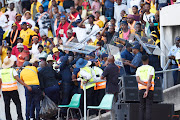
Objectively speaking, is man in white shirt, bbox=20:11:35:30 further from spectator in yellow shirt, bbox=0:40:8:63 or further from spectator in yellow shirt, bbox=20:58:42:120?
spectator in yellow shirt, bbox=20:58:42:120

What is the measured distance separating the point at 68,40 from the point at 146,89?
6.26 m

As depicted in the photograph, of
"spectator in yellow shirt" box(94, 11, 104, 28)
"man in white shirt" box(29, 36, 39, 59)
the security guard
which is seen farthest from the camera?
"man in white shirt" box(29, 36, 39, 59)

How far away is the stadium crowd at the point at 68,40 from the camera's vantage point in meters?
14.7

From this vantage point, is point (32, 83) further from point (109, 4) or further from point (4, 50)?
point (109, 4)

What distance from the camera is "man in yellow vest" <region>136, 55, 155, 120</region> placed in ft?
40.4

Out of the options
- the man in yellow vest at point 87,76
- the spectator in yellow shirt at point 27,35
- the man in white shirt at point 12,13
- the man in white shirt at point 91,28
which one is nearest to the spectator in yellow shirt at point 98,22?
the man in white shirt at point 91,28

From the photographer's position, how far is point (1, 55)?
20.5 metres

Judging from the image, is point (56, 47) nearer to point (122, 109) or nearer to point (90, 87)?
point (90, 87)

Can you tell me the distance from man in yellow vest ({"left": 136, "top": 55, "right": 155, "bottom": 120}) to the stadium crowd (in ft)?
4.76

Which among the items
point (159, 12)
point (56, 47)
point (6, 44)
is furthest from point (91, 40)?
point (6, 44)

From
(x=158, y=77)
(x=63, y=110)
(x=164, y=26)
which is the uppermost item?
(x=164, y=26)

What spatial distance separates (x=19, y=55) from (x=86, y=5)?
15.7ft

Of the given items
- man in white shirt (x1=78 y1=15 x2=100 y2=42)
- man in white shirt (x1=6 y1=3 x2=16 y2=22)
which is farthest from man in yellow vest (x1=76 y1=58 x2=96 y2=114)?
man in white shirt (x1=6 y1=3 x2=16 y2=22)

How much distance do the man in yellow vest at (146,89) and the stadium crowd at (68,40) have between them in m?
1.45
